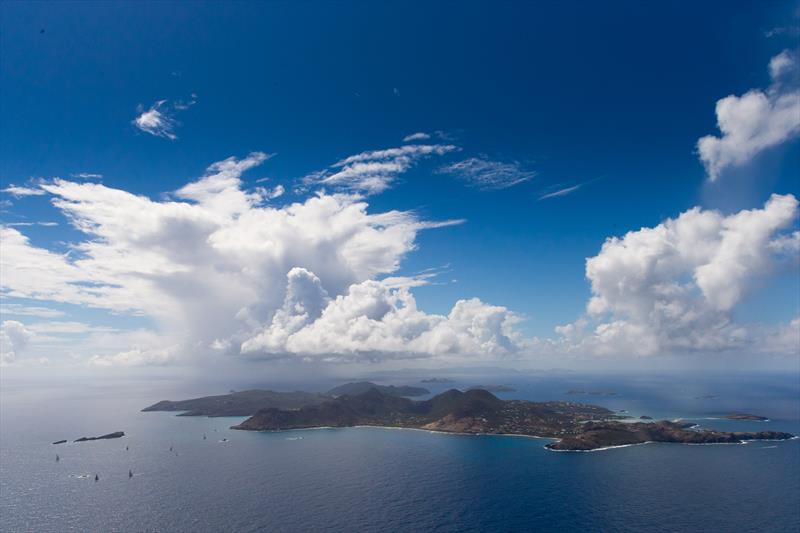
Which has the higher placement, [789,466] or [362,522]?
[789,466]

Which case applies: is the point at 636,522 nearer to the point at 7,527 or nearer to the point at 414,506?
the point at 414,506

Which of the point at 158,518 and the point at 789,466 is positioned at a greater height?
the point at 789,466

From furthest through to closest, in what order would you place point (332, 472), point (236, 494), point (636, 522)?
point (332, 472) → point (236, 494) → point (636, 522)

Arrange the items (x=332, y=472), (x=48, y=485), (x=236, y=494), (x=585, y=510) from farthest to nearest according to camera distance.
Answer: (x=332, y=472)
(x=48, y=485)
(x=236, y=494)
(x=585, y=510)

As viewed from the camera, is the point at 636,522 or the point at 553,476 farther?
the point at 553,476

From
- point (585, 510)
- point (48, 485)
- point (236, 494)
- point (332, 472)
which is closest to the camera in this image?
point (585, 510)

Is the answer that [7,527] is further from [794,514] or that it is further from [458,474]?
[794,514]

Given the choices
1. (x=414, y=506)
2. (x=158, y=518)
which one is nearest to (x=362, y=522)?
(x=414, y=506)

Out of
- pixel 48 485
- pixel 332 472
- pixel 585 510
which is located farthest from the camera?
pixel 332 472

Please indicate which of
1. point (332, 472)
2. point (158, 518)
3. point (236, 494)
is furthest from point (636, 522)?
point (158, 518)
